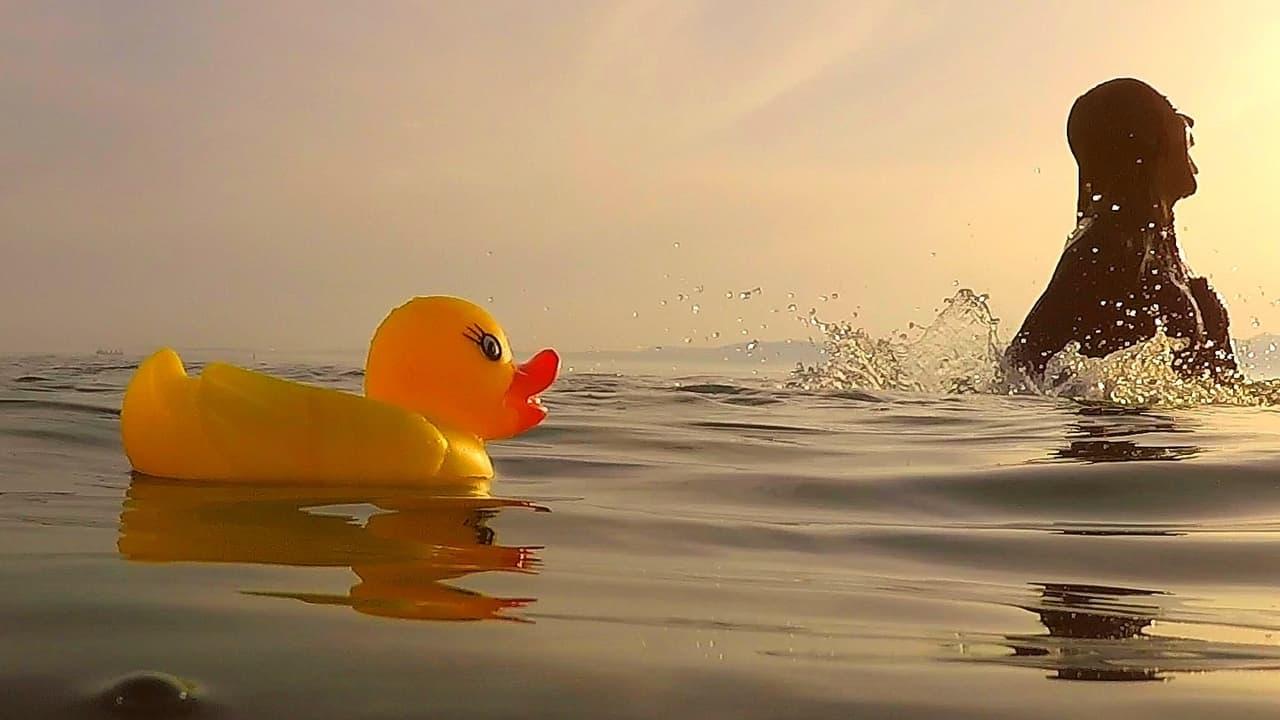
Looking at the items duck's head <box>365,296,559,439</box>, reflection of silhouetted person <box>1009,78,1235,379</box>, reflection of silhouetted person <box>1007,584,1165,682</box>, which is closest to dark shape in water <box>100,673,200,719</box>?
reflection of silhouetted person <box>1007,584,1165,682</box>

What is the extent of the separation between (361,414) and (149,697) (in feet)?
6.40

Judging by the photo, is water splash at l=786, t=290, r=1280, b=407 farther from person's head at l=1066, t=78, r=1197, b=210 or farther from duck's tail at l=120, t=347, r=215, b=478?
duck's tail at l=120, t=347, r=215, b=478

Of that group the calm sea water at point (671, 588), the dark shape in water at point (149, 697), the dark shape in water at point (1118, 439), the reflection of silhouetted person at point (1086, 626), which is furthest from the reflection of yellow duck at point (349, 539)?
the dark shape in water at point (1118, 439)

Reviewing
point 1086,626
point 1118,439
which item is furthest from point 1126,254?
point 1086,626

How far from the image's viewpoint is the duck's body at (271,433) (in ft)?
9.09

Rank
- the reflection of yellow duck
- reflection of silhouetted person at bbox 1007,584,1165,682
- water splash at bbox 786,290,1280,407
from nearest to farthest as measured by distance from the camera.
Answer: reflection of silhouetted person at bbox 1007,584,1165,682 < the reflection of yellow duck < water splash at bbox 786,290,1280,407

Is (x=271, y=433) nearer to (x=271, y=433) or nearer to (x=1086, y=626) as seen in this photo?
(x=271, y=433)

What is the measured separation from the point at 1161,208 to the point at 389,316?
7.16 metres

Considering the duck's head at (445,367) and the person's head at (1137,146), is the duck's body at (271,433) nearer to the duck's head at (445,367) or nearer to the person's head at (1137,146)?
the duck's head at (445,367)

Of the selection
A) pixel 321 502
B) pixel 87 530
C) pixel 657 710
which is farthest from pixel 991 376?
pixel 657 710

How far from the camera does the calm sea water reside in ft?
3.40

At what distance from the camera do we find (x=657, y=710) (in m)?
0.98

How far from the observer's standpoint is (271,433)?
9.11 ft

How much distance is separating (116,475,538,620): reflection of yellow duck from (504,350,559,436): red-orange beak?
0.46 meters
